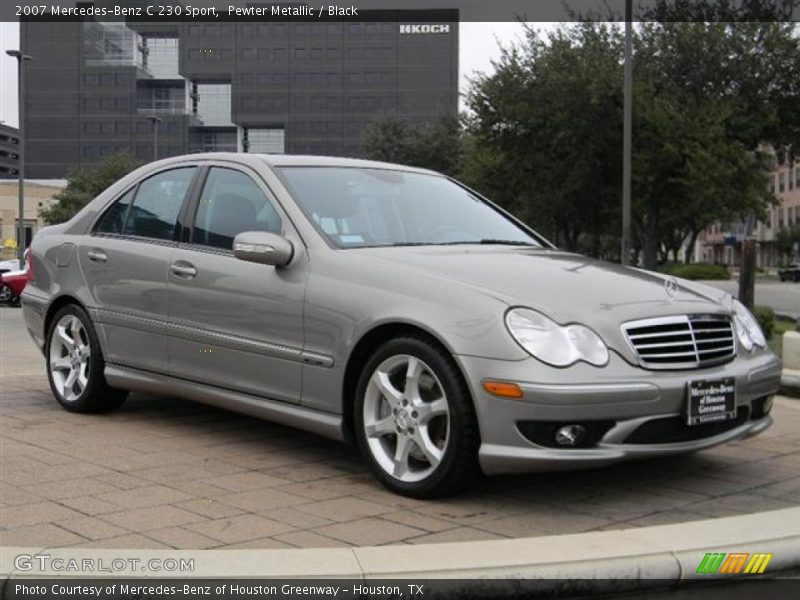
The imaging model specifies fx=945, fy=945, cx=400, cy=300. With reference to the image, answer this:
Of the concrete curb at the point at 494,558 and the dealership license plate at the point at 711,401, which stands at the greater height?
the dealership license plate at the point at 711,401

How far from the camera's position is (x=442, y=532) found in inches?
148

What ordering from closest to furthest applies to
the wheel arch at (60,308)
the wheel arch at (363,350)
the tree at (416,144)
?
the wheel arch at (363,350), the wheel arch at (60,308), the tree at (416,144)

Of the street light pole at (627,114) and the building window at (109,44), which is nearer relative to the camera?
the street light pole at (627,114)

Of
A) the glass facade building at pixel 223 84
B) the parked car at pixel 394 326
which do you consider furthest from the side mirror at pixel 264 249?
the glass facade building at pixel 223 84

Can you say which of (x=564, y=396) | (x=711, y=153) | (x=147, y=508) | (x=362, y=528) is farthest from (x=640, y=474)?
(x=711, y=153)

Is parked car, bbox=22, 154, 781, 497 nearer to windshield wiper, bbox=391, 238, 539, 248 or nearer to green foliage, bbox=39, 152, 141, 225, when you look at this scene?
windshield wiper, bbox=391, 238, 539, 248

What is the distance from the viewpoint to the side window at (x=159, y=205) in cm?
571

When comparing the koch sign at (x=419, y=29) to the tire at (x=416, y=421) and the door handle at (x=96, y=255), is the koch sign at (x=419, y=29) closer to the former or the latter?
the door handle at (x=96, y=255)

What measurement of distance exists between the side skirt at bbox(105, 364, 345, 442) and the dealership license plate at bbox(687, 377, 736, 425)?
162 centimetres

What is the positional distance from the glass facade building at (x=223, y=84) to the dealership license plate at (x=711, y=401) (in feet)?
383

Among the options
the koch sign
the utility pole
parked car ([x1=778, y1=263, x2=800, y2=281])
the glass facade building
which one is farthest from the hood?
the koch sign

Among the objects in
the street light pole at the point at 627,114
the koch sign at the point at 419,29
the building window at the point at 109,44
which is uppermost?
the koch sign at the point at 419,29

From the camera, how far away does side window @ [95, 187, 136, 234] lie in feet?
20.2

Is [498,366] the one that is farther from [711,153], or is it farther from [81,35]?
[81,35]
